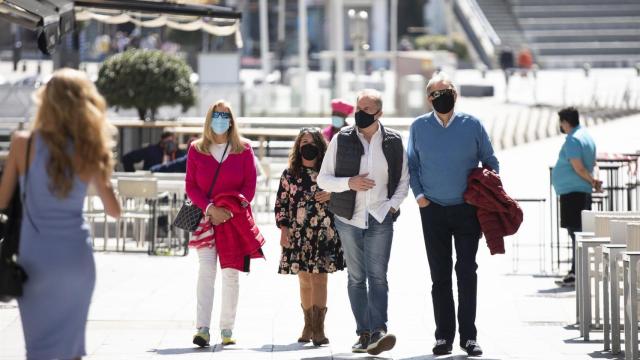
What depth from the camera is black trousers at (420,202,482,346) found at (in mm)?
10219

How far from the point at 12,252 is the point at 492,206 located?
3.78 m

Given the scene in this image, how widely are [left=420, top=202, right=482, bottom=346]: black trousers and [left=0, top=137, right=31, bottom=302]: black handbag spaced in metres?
3.58

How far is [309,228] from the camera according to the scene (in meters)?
10.8

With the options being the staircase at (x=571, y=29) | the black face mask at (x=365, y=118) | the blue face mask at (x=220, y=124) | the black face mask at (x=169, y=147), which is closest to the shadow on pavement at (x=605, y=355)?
the black face mask at (x=365, y=118)

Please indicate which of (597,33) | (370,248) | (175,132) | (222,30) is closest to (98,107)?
(370,248)

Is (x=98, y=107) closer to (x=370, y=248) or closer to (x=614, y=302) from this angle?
(x=370, y=248)

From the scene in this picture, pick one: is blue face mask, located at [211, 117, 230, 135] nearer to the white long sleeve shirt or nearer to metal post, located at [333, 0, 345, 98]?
the white long sleeve shirt

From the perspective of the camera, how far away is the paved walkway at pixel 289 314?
10.5m

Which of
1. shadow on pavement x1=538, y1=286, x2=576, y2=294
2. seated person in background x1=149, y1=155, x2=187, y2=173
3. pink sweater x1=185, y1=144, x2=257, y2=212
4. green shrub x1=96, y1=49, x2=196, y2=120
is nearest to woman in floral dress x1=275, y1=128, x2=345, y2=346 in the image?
pink sweater x1=185, y1=144, x2=257, y2=212

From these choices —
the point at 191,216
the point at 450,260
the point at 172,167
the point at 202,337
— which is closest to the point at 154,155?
the point at 172,167

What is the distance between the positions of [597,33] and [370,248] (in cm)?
6027

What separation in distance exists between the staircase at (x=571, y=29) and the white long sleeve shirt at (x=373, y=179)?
55031 millimetres

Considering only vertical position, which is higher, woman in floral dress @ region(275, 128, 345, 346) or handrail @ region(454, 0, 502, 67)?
handrail @ region(454, 0, 502, 67)

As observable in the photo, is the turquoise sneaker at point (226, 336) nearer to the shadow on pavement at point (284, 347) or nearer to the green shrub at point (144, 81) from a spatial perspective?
the shadow on pavement at point (284, 347)
